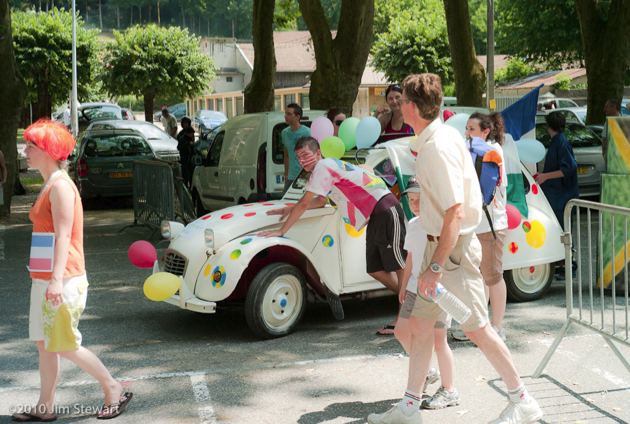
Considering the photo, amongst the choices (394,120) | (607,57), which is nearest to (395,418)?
(394,120)

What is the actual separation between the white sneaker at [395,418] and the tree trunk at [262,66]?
11980 mm

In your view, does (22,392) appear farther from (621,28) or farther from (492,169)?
(621,28)

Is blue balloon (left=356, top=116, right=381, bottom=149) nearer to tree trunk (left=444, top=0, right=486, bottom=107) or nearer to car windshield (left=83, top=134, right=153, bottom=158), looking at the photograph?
tree trunk (left=444, top=0, right=486, bottom=107)

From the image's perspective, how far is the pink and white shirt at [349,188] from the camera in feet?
18.9

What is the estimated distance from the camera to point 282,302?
6.04 meters

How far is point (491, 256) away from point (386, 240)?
0.86 metres

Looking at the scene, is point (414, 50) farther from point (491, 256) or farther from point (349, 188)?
point (491, 256)

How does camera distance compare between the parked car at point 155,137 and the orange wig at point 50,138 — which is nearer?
the orange wig at point 50,138

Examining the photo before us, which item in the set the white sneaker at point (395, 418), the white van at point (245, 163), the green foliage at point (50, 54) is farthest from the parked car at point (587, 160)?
the green foliage at point (50, 54)

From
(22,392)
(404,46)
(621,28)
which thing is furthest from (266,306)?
(404,46)

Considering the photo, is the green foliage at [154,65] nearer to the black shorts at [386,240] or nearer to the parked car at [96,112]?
the parked car at [96,112]

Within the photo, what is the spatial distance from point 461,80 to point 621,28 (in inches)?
160

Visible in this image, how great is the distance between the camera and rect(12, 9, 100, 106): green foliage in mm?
39750

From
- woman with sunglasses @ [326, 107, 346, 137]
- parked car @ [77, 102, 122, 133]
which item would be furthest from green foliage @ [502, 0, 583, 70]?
woman with sunglasses @ [326, 107, 346, 137]
